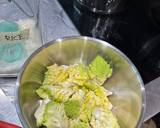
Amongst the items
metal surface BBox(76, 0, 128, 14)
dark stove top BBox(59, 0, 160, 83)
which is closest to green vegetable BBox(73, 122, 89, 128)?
dark stove top BBox(59, 0, 160, 83)

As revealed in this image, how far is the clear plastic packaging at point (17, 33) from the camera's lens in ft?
2.22

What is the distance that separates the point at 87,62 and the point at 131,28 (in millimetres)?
207

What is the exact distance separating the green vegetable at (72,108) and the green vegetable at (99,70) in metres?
0.07

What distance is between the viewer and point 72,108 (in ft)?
1.91

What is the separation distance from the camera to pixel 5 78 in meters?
0.68

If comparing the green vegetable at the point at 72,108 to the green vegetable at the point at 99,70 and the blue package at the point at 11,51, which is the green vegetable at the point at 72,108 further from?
the blue package at the point at 11,51

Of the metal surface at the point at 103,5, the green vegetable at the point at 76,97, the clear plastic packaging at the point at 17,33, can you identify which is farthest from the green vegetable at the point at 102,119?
the metal surface at the point at 103,5

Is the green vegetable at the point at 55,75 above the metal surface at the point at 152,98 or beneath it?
above

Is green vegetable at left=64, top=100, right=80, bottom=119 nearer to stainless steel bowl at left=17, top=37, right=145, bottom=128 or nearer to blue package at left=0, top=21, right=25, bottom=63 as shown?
stainless steel bowl at left=17, top=37, right=145, bottom=128

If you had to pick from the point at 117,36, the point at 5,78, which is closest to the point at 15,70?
the point at 5,78

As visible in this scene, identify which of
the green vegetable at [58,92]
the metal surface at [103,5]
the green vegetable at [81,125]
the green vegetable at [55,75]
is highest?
the metal surface at [103,5]

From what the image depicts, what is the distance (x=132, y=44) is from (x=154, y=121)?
212 mm

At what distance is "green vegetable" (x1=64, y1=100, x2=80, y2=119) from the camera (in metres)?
0.58

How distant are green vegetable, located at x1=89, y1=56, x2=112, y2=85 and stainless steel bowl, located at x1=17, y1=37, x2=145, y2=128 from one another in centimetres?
2
